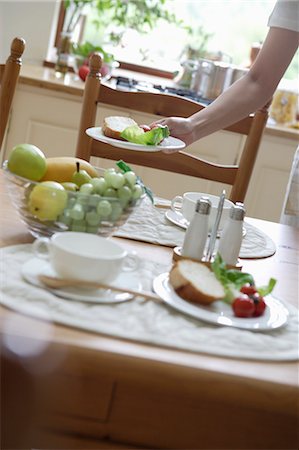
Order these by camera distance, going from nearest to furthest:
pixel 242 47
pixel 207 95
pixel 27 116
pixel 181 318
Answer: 1. pixel 181 318
2. pixel 27 116
3. pixel 207 95
4. pixel 242 47

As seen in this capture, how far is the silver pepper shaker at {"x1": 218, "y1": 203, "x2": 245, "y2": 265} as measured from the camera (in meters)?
1.14

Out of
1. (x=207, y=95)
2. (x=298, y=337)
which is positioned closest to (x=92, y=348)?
(x=298, y=337)

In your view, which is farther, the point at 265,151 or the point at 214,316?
the point at 265,151

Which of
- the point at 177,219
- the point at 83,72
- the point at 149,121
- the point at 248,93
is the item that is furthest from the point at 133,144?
the point at 83,72

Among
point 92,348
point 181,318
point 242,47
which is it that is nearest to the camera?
point 92,348

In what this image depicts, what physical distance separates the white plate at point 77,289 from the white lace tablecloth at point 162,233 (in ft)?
0.86

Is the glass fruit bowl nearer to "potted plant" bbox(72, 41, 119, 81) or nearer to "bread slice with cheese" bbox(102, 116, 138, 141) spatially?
"bread slice with cheese" bbox(102, 116, 138, 141)

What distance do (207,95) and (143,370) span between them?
A: 2197 millimetres

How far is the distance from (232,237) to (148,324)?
1.01 feet

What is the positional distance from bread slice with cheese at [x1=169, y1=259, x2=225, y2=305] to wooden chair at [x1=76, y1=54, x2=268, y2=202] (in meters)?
0.75

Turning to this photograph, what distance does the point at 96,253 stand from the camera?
38.7 inches

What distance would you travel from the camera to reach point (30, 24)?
3.00 metres

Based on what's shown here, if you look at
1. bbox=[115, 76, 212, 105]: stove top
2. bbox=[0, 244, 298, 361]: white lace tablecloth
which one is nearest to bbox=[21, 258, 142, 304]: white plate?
bbox=[0, 244, 298, 361]: white lace tablecloth

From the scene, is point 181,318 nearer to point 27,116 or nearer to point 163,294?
point 163,294
